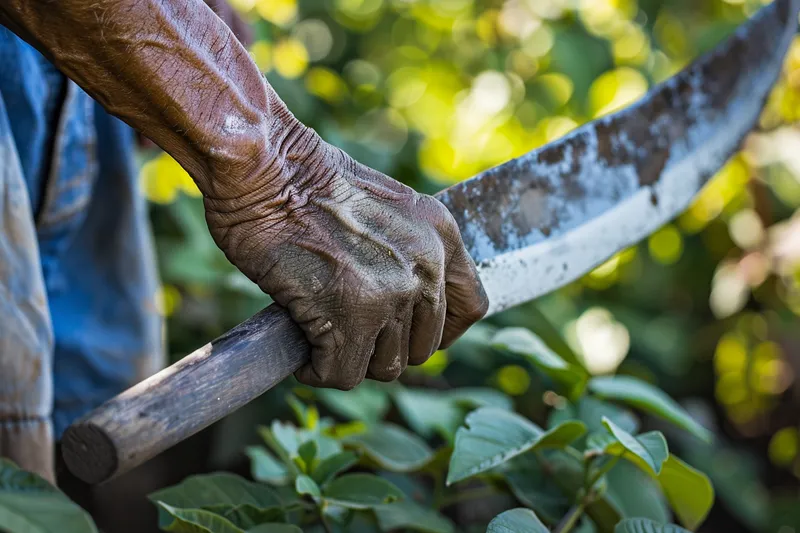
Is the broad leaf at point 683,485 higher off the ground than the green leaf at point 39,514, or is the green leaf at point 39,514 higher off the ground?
the green leaf at point 39,514

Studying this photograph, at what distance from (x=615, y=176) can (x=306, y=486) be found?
22.9 inches

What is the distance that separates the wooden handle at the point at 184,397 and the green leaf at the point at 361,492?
225 mm

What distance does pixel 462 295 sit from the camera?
A: 0.90m

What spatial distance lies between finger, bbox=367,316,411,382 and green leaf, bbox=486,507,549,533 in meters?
0.18

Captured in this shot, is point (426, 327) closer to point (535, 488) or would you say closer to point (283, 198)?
point (283, 198)

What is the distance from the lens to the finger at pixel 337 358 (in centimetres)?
82

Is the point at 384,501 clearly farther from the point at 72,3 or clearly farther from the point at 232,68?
the point at 72,3

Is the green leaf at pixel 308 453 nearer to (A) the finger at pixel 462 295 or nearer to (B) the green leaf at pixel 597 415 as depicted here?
(A) the finger at pixel 462 295

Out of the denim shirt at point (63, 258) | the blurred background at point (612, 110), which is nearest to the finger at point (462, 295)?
the denim shirt at point (63, 258)

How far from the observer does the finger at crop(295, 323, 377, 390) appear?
82 centimetres

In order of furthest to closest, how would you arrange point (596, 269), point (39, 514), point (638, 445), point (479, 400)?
point (596, 269)
point (479, 400)
point (638, 445)
point (39, 514)

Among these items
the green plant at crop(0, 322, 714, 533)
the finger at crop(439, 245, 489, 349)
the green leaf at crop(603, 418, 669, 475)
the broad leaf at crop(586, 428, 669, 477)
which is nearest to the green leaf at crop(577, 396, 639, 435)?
the green plant at crop(0, 322, 714, 533)

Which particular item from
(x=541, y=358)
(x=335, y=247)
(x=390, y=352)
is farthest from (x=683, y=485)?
(x=335, y=247)

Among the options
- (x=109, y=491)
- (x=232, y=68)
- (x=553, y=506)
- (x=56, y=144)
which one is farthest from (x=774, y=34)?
(x=109, y=491)
